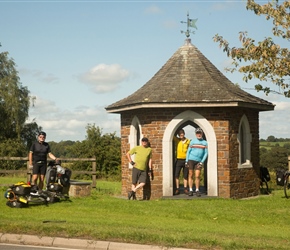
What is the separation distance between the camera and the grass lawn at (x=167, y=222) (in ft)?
30.7

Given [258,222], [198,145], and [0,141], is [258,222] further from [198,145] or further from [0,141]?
[0,141]

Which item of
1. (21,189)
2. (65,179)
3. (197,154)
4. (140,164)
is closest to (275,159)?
(197,154)

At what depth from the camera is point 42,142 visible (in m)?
15.7

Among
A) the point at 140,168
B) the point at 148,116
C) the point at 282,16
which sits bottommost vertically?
the point at 140,168

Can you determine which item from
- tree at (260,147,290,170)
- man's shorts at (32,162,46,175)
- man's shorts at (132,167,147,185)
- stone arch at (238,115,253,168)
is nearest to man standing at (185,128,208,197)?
man's shorts at (132,167,147,185)

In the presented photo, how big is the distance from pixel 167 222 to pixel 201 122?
20.5 ft

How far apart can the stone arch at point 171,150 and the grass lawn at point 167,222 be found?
1.20 meters

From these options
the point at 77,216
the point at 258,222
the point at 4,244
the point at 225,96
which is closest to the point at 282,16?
the point at 225,96

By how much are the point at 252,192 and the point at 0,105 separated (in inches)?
1464

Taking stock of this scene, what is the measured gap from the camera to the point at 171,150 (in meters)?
17.3

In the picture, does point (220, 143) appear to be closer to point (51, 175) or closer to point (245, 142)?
point (245, 142)

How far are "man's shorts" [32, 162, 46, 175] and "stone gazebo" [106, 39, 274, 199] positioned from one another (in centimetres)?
340

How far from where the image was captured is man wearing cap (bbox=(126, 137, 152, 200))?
16750mm

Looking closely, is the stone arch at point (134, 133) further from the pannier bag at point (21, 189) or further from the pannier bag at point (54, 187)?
the pannier bag at point (21, 189)
